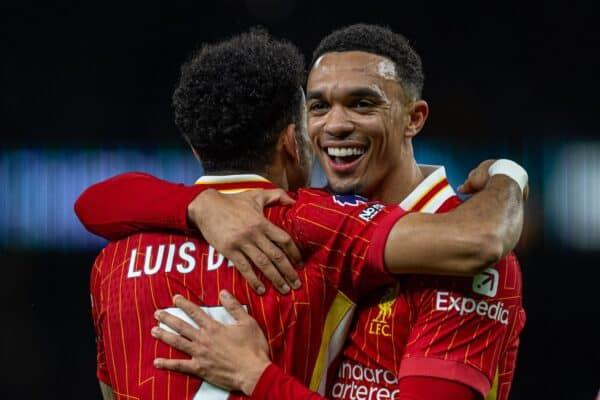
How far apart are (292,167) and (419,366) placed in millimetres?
489

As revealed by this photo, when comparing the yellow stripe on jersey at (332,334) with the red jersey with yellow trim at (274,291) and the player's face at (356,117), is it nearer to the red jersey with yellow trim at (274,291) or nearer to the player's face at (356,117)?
the red jersey with yellow trim at (274,291)

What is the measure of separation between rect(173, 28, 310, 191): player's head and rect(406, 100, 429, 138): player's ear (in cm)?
32

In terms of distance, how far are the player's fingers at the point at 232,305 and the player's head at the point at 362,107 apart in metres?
0.48

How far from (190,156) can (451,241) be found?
2.72m

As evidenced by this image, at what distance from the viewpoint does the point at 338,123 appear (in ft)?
6.27

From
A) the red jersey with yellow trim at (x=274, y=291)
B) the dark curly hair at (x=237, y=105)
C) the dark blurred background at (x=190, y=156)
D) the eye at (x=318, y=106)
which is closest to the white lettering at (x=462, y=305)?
the red jersey with yellow trim at (x=274, y=291)

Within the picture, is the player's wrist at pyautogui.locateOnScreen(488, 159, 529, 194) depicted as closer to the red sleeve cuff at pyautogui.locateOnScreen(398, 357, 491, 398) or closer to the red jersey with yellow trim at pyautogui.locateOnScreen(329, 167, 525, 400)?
the red jersey with yellow trim at pyautogui.locateOnScreen(329, 167, 525, 400)

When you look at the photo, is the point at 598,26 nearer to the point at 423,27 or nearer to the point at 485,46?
the point at 485,46

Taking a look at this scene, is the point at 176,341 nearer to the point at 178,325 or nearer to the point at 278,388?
the point at 178,325

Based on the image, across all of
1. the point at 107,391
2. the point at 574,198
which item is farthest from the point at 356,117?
the point at 574,198

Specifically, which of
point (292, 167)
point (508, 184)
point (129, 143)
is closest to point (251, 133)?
point (292, 167)

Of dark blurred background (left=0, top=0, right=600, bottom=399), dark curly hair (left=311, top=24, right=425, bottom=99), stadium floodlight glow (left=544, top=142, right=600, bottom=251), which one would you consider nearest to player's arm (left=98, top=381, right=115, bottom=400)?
dark curly hair (left=311, top=24, right=425, bottom=99)

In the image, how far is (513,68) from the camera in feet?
13.5

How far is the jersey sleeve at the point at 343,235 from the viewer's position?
61.3 inches
